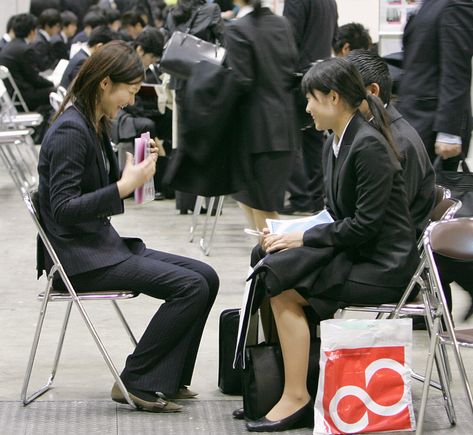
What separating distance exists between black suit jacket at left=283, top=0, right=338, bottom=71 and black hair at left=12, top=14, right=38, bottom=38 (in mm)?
4583

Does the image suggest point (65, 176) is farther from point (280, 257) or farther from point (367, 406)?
point (367, 406)

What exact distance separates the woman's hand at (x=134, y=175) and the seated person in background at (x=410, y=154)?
830 millimetres

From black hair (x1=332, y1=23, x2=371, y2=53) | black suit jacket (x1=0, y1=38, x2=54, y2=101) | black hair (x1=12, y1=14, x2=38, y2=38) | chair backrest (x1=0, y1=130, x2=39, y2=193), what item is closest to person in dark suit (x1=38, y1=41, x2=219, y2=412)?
chair backrest (x1=0, y1=130, x2=39, y2=193)

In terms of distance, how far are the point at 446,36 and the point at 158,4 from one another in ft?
35.6

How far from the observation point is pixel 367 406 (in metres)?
3.66

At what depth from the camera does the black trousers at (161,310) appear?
3.89 metres

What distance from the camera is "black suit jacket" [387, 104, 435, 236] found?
402 centimetres

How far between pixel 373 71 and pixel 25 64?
23.7ft

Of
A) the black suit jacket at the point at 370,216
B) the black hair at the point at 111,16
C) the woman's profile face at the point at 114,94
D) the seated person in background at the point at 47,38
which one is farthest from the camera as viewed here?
the black hair at the point at 111,16

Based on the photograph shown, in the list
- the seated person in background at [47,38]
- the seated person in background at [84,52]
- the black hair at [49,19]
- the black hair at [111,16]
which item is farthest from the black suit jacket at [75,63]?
the black hair at [111,16]

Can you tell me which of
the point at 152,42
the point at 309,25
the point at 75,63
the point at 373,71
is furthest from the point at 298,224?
the point at 75,63

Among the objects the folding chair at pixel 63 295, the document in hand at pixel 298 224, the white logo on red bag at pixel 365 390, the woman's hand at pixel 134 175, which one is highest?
the woman's hand at pixel 134 175

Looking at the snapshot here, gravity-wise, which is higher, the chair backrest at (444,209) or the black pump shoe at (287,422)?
the chair backrest at (444,209)

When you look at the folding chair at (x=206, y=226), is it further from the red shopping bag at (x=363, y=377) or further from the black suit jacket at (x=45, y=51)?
the black suit jacket at (x=45, y=51)
